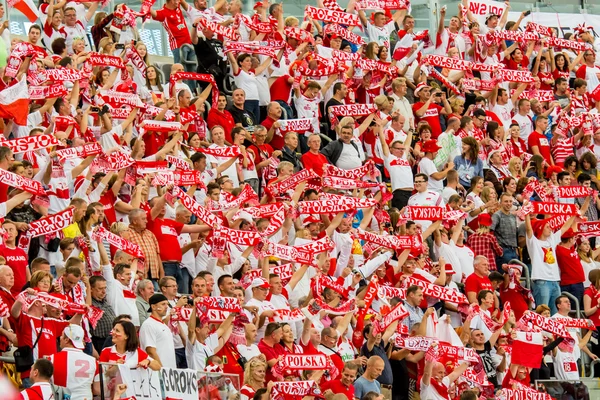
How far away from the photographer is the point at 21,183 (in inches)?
549

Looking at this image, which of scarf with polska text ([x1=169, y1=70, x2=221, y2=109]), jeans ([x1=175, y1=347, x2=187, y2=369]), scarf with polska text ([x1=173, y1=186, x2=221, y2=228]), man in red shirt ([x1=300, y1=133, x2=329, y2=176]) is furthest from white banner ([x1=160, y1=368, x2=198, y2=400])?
scarf with polska text ([x1=169, y1=70, x2=221, y2=109])

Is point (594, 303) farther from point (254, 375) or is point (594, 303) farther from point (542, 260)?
point (254, 375)

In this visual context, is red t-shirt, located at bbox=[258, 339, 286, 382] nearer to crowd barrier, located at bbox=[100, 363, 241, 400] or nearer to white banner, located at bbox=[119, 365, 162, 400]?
crowd barrier, located at bbox=[100, 363, 241, 400]

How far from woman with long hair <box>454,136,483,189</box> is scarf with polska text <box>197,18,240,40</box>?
3401 millimetres

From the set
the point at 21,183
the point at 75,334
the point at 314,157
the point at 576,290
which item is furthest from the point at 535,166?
the point at 75,334

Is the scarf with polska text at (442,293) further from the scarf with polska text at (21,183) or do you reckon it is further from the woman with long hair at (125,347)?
the woman with long hair at (125,347)

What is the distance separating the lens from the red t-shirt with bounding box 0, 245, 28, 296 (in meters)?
13.6

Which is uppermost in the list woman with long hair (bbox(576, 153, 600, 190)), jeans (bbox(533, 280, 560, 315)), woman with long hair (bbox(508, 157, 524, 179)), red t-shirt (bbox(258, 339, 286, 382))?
red t-shirt (bbox(258, 339, 286, 382))

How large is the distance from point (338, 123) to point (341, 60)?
1315 millimetres

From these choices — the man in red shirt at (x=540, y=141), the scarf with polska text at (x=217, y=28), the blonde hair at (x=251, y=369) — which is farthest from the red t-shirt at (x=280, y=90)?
the blonde hair at (x=251, y=369)

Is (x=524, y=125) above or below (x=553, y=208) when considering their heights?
below

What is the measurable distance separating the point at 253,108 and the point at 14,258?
6.45m

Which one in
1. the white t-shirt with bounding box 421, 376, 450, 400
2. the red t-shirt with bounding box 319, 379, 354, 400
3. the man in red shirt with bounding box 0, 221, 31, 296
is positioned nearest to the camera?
the man in red shirt with bounding box 0, 221, 31, 296

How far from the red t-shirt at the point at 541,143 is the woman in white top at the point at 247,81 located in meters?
4.70
